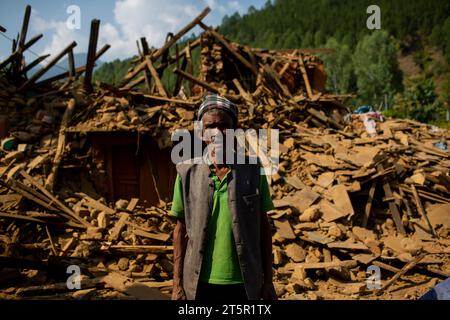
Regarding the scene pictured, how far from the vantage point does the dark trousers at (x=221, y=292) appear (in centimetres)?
188

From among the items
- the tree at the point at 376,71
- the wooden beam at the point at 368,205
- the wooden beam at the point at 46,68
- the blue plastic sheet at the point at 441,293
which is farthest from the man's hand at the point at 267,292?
the tree at the point at 376,71

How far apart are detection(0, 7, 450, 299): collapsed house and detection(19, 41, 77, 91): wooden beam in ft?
0.22

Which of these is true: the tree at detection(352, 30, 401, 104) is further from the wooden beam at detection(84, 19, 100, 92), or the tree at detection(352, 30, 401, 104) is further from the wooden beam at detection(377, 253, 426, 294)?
the wooden beam at detection(377, 253, 426, 294)

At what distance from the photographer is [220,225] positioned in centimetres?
191

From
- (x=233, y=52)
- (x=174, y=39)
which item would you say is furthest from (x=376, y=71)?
(x=174, y=39)

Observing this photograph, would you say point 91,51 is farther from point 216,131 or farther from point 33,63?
point 216,131

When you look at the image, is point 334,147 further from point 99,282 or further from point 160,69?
point 160,69

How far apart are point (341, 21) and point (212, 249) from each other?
9024 centimetres

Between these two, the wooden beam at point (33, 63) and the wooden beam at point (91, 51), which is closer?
the wooden beam at point (91, 51)

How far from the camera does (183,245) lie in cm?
204

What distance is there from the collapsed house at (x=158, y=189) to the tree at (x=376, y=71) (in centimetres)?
3888

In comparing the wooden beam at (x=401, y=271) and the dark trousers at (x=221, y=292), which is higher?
the dark trousers at (x=221, y=292)

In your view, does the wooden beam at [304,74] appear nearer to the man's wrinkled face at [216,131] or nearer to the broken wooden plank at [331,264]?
the broken wooden plank at [331,264]

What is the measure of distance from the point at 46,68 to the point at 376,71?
45958 millimetres
